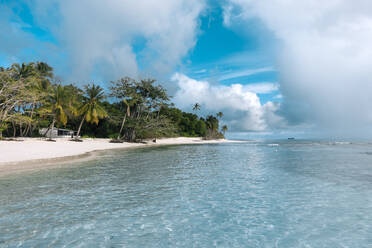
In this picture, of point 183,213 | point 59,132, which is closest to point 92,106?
point 59,132

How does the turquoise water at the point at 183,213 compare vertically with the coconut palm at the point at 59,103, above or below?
below

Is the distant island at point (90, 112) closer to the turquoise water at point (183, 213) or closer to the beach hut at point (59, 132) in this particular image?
the beach hut at point (59, 132)

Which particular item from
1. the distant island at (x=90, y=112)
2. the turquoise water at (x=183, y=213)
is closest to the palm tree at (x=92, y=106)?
the distant island at (x=90, y=112)

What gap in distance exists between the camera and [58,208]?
664cm

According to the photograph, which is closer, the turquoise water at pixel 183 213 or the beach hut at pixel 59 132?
the turquoise water at pixel 183 213

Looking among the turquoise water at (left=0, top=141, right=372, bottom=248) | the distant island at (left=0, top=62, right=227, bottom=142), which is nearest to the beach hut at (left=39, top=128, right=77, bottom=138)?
the distant island at (left=0, top=62, right=227, bottom=142)

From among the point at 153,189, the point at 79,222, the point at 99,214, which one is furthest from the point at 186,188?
the point at 79,222

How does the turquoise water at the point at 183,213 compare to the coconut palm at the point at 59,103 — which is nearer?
the turquoise water at the point at 183,213

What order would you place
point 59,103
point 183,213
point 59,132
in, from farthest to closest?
point 59,132 → point 59,103 → point 183,213

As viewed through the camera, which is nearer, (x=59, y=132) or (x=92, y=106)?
(x=92, y=106)

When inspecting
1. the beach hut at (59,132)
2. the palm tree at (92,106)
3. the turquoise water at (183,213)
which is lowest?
the turquoise water at (183,213)

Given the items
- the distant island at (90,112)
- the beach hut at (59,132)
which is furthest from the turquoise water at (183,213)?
the beach hut at (59,132)

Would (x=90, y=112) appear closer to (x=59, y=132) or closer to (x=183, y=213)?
(x=59, y=132)

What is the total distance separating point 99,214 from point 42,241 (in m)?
1.72
